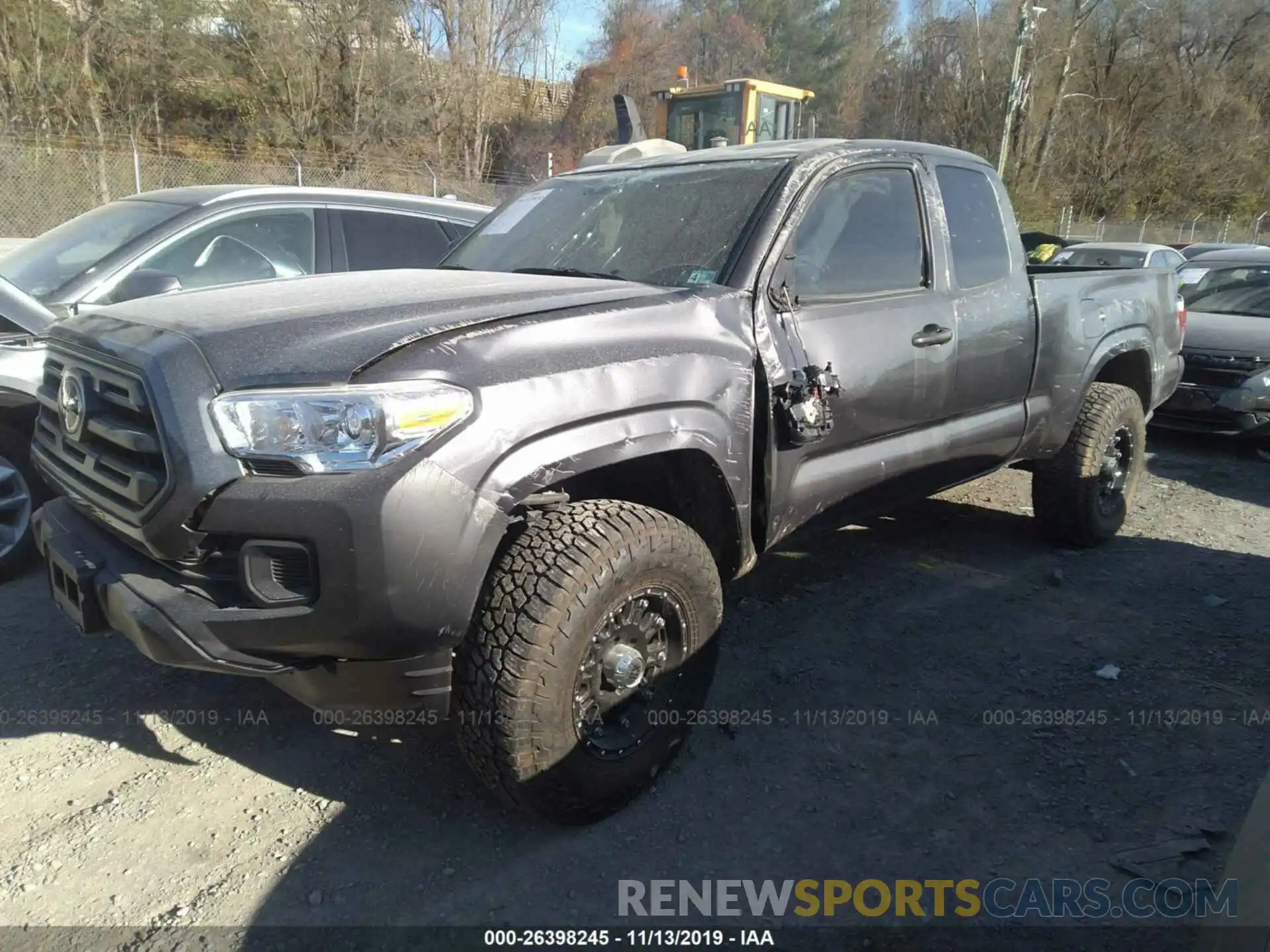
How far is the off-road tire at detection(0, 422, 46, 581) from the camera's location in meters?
4.08

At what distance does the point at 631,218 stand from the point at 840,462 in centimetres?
121


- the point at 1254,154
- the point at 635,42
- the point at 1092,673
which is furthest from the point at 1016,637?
the point at 1254,154

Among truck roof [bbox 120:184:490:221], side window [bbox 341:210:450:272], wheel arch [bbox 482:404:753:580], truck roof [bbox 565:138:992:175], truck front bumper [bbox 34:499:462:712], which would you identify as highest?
truck roof [bbox 565:138:992:175]

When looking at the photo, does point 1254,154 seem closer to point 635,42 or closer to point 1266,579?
point 635,42

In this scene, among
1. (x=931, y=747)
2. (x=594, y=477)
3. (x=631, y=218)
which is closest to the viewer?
(x=594, y=477)

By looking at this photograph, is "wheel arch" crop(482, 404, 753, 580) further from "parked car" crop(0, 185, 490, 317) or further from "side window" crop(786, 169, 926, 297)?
"parked car" crop(0, 185, 490, 317)

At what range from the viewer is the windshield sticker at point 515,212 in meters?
3.93

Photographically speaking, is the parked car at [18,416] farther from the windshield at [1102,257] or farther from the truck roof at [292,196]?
the windshield at [1102,257]

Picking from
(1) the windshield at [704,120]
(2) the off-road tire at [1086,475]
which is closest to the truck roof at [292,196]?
(2) the off-road tire at [1086,475]

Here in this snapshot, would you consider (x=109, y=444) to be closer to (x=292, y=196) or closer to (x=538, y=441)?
(x=538, y=441)

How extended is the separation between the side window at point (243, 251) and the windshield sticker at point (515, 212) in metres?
1.46

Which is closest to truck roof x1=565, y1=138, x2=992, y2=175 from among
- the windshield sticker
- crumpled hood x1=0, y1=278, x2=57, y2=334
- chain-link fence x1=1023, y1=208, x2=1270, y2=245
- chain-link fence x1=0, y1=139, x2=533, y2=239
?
the windshield sticker

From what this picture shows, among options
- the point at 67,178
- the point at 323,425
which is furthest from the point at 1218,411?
the point at 67,178

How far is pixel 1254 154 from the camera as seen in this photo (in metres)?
38.1
